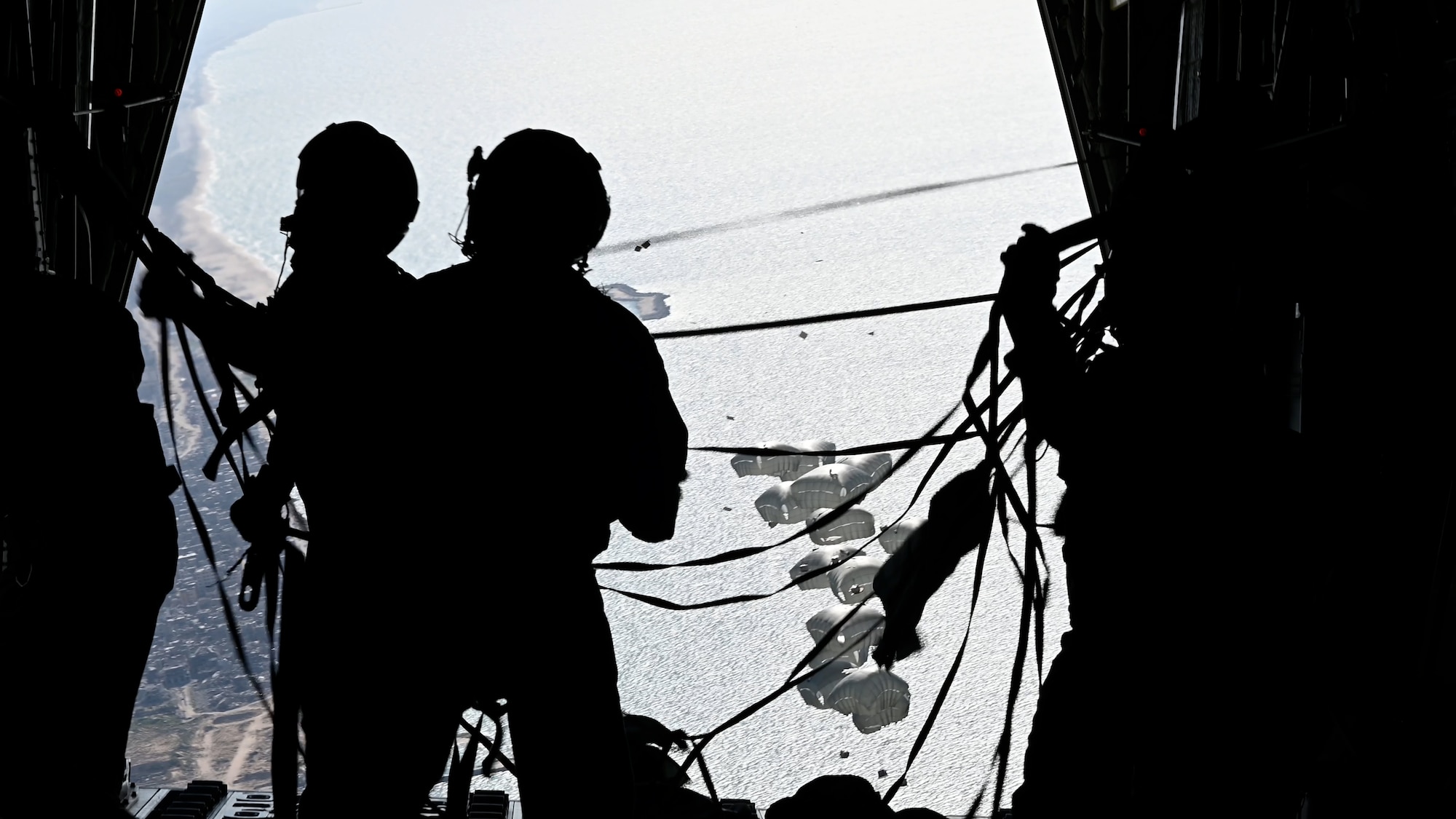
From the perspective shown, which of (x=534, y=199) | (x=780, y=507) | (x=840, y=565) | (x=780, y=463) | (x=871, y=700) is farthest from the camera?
(x=780, y=507)

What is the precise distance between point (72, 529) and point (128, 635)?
0.55 ft

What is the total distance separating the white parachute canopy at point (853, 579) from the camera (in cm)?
331

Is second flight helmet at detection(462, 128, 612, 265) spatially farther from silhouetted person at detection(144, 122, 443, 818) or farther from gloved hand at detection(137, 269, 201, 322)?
gloved hand at detection(137, 269, 201, 322)

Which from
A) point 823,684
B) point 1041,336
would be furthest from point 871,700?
point 1041,336

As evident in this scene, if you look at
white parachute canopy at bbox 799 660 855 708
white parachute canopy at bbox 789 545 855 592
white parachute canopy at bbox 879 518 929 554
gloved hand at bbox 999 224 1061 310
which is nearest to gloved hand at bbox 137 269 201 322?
gloved hand at bbox 999 224 1061 310

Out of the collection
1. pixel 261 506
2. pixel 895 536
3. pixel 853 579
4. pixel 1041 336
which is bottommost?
pixel 853 579

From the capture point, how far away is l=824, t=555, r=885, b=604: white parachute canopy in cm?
331

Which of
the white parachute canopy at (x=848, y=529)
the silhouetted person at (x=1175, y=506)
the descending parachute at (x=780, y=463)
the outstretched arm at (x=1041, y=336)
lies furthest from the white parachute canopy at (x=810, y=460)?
the outstretched arm at (x=1041, y=336)

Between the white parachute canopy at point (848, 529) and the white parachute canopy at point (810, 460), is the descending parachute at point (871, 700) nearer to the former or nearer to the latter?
the white parachute canopy at point (810, 460)

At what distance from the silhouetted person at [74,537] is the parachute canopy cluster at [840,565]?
4.60 feet

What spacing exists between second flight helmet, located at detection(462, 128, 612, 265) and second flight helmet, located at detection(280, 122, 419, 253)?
0.53 ft

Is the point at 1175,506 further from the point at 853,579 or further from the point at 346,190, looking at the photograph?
the point at 853,579

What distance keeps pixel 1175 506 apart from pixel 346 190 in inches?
41.1

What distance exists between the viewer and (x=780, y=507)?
3.73 meters
